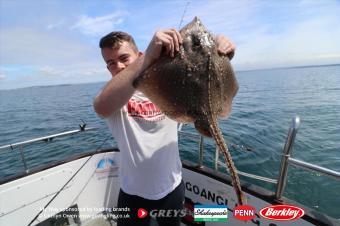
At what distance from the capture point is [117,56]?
2311 mm

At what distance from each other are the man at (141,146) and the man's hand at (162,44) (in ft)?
1.26

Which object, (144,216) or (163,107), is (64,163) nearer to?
(144,216)

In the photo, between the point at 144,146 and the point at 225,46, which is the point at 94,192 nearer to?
the point at 144,146

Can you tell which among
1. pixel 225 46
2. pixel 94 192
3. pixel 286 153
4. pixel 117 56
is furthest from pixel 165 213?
pixel 94 192

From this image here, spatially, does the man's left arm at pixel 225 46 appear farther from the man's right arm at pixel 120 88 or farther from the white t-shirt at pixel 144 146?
the white t-shirt at pixel 144 146

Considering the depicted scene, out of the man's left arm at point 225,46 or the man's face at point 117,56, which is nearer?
the man's left arm at point 225,46

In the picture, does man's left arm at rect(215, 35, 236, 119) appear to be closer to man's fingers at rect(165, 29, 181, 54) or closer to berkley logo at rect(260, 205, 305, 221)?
man's fingers at rect(165, 29, 181, 54)

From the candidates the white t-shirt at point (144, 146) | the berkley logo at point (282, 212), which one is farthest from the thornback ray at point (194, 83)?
the berkley logo at point (282, 212)

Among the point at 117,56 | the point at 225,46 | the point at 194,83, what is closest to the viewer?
the point at 194,83

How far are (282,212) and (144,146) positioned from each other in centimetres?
222

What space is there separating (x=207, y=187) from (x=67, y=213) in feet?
9.75

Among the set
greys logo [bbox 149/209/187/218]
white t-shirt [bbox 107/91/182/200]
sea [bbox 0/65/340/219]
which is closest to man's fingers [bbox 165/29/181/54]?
white t-shirt [bbox 107/91/182/200]

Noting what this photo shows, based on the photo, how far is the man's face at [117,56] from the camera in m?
2.30

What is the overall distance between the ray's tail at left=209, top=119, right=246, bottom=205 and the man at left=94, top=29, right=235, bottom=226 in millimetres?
669
